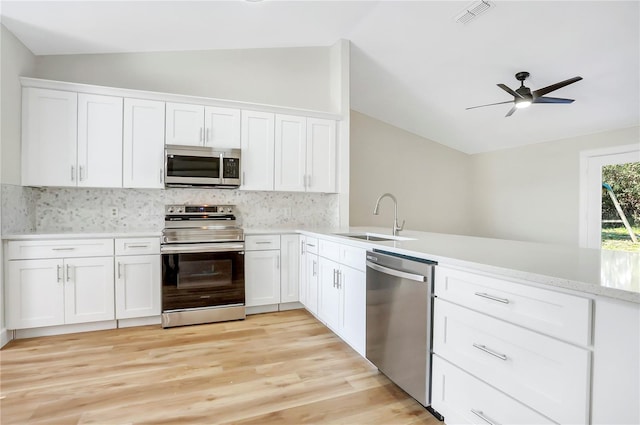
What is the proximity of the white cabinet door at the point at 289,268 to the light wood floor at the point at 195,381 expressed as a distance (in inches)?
24.9

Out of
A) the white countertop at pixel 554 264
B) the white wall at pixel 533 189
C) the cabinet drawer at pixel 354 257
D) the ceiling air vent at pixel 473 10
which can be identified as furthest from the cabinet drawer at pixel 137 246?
the white wall at pixel 533 189

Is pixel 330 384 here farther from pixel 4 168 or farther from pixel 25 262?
pixel 4 168

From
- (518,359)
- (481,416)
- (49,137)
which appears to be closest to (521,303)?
(518,359)

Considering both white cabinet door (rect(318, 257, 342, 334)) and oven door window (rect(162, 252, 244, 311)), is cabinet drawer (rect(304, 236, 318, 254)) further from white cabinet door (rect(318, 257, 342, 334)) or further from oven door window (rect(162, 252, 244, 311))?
oven door window (rect(162, 252, 244, 311))

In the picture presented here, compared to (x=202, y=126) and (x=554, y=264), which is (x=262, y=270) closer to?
(x=202, y=126)

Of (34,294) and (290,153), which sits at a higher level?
(290,153)

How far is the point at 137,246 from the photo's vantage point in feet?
10.1

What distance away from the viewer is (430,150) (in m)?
6.37

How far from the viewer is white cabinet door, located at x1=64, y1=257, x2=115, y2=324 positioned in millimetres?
2885

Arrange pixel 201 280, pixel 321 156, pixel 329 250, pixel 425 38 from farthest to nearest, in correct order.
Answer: pixel 321 156 → pixel 425 38 → pixel 201 280 → pixel 329 250

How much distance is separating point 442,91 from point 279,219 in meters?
2.88

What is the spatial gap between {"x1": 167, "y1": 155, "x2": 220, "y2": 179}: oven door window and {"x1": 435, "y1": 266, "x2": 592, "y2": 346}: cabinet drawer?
2642mm

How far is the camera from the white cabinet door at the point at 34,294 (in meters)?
2.72

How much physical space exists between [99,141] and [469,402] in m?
3.67
